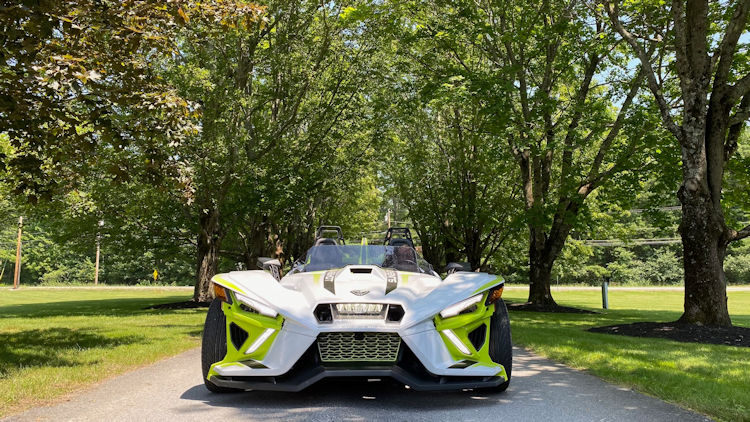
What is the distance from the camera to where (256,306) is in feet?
16.6

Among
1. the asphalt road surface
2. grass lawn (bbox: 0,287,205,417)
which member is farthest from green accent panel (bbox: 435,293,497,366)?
grass lawn (bbox: 0,287,205,417)

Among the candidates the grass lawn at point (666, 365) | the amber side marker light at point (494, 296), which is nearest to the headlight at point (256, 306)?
the amber side marker light at point (494, 296)

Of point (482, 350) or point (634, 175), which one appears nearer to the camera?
point (482, 350)

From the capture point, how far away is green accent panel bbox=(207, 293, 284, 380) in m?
4.88

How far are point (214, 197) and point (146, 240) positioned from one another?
6.35m

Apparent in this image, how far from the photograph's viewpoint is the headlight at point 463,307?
196 inches

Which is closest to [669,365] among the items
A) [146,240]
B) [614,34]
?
[614,34]

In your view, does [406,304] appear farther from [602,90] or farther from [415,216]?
[415,216]

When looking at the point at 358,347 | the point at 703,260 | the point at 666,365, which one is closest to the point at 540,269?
the point at 703,260

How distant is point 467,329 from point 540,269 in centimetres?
1674

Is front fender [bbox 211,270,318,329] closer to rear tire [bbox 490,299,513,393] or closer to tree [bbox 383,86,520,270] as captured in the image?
rear tire [bbox 490,299,513,393]

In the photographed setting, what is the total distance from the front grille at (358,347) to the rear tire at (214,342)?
994mm

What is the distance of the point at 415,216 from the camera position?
32531 mm

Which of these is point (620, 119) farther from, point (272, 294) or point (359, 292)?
point (272, 294)
